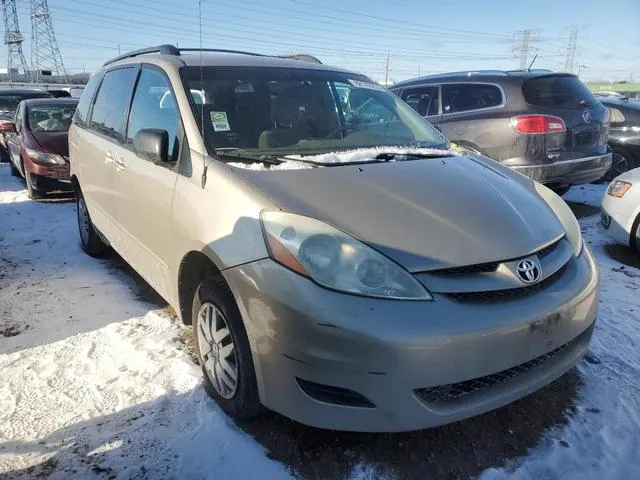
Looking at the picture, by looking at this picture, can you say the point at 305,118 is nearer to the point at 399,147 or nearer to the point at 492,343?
the point at 399,147

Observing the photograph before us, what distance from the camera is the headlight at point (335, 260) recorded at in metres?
1.94

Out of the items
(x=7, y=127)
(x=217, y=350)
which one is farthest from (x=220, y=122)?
(x=7, y=127)

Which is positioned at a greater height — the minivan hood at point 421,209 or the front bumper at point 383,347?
the minivan hood at point 421,209

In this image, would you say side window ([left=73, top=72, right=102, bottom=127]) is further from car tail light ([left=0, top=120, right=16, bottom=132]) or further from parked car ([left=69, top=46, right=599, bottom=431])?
car tail light ([left=0, top=120, right=16, bottom=132])

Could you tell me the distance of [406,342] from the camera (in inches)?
72.6

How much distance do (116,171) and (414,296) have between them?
101 inches

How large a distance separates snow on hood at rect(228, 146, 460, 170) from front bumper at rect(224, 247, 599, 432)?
623 millimetres

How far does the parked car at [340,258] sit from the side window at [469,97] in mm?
3583

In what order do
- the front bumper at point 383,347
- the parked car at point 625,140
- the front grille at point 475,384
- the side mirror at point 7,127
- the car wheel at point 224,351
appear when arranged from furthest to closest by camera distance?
the side mirror at point 7,127, the parked car at point 625,140, the car wheel at point 224,351, the front grille at point 475,384, the front bumper at point 383,347

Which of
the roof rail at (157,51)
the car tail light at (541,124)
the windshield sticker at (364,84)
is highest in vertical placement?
the roof rail at (157,51)

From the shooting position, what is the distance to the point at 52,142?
7645 millimetres

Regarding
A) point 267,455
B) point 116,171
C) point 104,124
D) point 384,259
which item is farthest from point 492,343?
point 104,124

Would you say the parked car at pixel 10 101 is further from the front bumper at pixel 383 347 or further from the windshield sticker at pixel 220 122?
the front bumper at pixel 383 347

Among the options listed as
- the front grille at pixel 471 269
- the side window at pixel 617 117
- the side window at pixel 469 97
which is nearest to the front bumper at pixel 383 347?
the front grille at pixel 471 269
